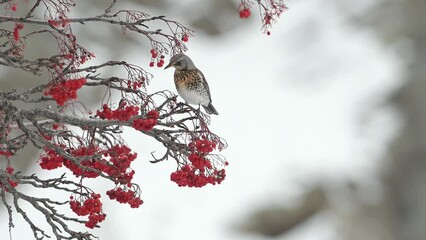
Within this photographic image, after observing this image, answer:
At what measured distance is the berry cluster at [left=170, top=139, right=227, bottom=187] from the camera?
4.60 m

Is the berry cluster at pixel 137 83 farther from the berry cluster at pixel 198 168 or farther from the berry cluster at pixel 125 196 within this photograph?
the berry cluster at pixel 125 196

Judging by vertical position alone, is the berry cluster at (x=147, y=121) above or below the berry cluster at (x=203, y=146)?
below

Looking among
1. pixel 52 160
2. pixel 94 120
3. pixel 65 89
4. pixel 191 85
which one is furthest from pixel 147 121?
pixel 191 85

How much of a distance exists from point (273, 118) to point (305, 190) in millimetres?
3261

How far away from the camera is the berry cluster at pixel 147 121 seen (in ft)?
14.2

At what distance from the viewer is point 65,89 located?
412 cm

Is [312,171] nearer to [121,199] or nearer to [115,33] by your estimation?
[115,33]

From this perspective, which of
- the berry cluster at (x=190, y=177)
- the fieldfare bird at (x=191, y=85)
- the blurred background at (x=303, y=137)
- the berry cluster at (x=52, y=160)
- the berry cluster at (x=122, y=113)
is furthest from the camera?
the blurred background at (x=303, y=137)

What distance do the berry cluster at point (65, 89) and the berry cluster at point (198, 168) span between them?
2.79 ft

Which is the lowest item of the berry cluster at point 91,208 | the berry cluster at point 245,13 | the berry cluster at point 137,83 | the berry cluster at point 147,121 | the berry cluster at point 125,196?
the berry cluster at point 91,208

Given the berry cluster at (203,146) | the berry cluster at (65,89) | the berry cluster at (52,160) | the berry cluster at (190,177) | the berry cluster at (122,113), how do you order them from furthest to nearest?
the berry cluster at (52,160), the berry cluster at (190,177), the berry cluster at (203,146), the berry cluster at (122,113), the berry cluster at (65,89)

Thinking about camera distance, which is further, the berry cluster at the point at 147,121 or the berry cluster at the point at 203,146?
the berry cluster at the point at 203,146

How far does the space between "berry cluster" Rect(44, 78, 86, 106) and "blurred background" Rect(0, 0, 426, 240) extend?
32.9 feet

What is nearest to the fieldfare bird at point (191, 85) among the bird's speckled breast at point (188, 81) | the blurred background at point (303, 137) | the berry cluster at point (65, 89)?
the bird's speckled breast at point (188, 81)
